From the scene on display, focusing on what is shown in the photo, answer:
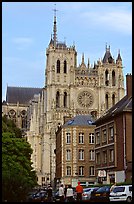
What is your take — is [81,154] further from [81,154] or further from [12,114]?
[12,114]

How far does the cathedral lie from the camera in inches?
5000

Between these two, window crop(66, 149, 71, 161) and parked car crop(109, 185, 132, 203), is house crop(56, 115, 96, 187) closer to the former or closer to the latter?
window crop(66, 149, 71, 161)

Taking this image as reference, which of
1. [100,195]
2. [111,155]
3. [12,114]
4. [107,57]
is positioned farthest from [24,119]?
[100,195]

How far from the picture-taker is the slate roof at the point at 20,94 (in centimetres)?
16588

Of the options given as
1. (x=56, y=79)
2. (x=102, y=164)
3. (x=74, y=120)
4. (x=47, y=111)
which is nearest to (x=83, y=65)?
(x=56, y=79)

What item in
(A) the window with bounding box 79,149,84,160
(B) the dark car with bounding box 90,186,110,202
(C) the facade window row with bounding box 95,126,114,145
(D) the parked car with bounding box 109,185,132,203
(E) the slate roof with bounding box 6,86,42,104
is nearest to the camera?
(D) the parked car with bounding box 109,185,132,203

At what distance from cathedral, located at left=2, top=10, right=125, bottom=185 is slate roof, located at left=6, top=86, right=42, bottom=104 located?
22894 millimetres

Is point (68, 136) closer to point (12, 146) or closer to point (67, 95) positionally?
point (12, 146)

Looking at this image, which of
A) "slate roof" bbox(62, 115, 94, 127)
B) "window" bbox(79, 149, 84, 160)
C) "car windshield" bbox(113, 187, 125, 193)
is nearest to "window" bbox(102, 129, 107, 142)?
"slate roof" bbox(62, 115, 94, 127)

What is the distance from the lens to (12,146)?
47500 millimetres

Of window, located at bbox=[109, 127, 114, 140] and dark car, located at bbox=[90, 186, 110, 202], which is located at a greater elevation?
window, located at bbox=[109, 127, 114, 140]

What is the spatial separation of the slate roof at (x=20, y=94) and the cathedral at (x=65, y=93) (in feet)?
75.1

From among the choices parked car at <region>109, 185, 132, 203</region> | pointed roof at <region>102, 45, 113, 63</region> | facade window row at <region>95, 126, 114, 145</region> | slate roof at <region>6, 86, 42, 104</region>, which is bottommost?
parked car at <region>109, 185, 132, 203</region>

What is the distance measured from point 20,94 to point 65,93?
1641 inches
